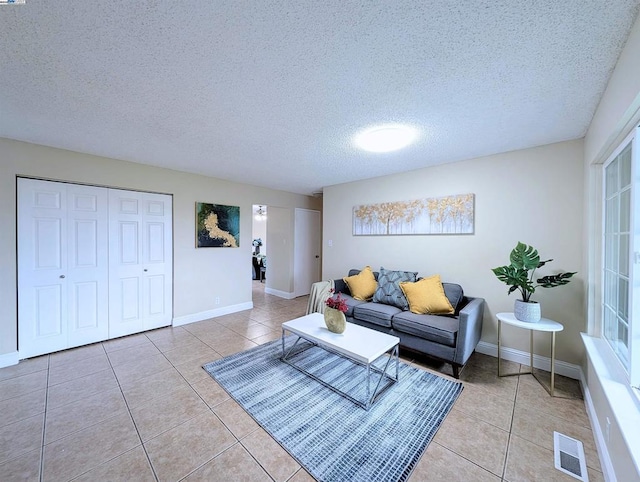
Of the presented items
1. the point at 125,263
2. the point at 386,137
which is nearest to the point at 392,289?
the point at 386,137

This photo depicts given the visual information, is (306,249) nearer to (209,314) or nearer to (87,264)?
(209,314)

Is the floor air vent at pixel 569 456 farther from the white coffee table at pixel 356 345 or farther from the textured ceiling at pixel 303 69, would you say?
the textured ceiling at pixel 303 69

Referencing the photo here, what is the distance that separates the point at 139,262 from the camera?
11.4ft

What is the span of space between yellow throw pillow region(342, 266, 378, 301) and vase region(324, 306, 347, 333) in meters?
1.19

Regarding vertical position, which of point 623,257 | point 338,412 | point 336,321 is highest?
point 623,257

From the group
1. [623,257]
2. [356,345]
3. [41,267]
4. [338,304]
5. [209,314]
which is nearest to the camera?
[623,257]

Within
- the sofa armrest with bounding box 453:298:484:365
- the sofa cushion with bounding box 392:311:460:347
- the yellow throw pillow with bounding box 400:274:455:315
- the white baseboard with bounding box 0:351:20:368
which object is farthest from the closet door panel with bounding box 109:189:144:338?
the sofa armrest with bounding box 453:298:484:365

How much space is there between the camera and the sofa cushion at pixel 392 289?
10.3 ft

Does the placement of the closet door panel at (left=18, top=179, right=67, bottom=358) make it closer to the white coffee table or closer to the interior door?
the white coffee table

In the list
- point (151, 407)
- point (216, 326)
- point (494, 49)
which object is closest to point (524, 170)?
point (494, 49)

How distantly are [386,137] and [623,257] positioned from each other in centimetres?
189

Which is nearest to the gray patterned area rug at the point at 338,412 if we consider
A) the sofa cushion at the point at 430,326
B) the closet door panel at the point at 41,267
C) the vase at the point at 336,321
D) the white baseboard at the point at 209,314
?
the sofa cushion at the point at 430,326

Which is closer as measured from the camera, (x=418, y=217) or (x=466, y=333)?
(x=466, y=333)

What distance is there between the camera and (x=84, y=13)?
112cm
